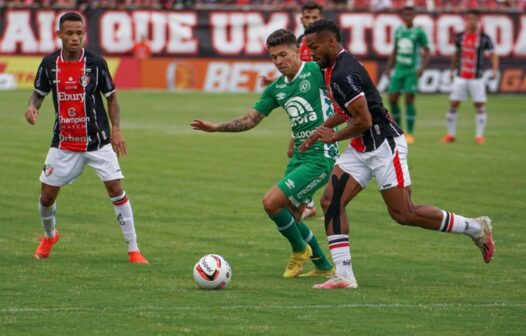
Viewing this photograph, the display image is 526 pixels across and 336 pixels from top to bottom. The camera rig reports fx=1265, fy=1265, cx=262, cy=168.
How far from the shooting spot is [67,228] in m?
15.3

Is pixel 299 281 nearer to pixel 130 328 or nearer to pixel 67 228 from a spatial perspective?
pixel 130 328

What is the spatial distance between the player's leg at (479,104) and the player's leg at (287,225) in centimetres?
1545

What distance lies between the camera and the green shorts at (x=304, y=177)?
12.0 metres

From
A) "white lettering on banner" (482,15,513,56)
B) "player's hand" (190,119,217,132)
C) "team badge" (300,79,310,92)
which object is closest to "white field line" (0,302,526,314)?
"player's hand" (190,119,217,132)

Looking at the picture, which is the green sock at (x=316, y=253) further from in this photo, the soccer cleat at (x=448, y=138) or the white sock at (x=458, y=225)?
the soccer cleat at (x=448, y=138)

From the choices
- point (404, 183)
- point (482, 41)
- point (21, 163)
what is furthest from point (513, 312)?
point (482, 41)

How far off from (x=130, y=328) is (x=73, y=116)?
383 cm

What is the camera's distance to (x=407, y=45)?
27.5 metres

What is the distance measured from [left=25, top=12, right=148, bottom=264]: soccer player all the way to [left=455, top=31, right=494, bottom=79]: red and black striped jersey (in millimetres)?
16179

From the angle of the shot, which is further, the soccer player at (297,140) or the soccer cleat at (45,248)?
the soccer cleat at (45,248)

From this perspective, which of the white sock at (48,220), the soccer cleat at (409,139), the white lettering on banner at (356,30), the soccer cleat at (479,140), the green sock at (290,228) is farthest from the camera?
the white lettering on banner at (356,30)

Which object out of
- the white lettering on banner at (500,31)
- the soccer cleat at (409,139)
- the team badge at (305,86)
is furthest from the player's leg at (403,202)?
the white lettering on banner at (500,31)

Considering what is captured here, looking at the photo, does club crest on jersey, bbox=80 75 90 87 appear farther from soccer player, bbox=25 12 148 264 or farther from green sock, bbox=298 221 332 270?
green sock, bbox=298 221 332 270

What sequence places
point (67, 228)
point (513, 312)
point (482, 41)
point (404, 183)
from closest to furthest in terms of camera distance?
point (513, 312), point (404, 183), point (67, 228), point (482, 41)
